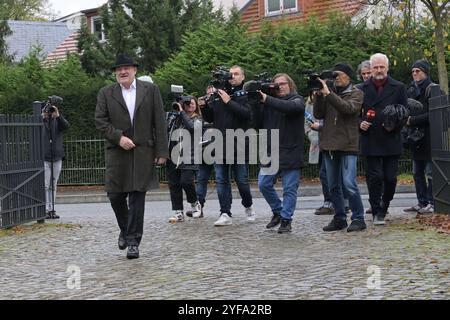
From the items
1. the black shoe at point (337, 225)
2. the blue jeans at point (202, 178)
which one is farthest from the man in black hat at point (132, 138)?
the blue jeans at point (202, 178)

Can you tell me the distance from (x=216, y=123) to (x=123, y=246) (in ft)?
8.71

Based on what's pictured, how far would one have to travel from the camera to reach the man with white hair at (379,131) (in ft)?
33.7

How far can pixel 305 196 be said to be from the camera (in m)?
19.4

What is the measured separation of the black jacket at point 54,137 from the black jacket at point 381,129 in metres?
5.36

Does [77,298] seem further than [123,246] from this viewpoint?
No

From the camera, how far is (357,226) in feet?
33.7

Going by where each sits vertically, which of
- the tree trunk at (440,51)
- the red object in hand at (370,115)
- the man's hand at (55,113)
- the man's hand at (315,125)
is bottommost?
the man's hand at (315,125)

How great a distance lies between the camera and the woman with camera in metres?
11.8

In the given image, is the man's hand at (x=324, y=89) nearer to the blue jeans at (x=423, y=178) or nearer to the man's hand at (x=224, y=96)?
the man's hand at (x=224, y=96)

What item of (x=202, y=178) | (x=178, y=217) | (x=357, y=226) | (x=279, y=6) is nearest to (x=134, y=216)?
(x=357, y=226)

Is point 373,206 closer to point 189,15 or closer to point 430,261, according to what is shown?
point 430,261

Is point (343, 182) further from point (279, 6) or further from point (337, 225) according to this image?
point (279, 6)

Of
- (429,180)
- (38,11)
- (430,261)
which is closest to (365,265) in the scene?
(430,261)

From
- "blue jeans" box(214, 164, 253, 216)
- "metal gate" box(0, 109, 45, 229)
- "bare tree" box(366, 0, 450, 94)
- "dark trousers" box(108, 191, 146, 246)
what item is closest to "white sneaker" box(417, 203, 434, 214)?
"blue jeans" box(214, 164, 253, 216)
